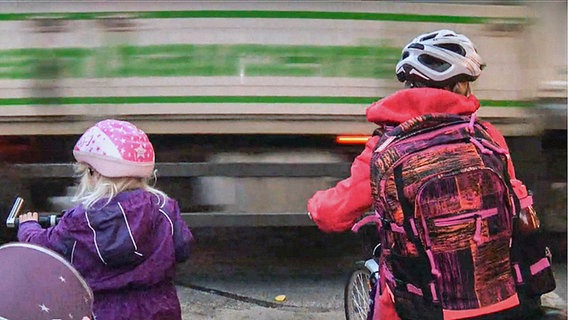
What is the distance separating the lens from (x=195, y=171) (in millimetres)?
5730

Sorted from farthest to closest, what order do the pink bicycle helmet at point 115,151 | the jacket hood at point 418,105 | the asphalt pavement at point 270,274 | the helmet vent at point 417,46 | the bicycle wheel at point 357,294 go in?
the asphalt pavement at point 270,274
the bicycle wheel at point 357,294
the pink bicycle helmet at point 115,151
the helmet vent at point 417,46
the jacket hood at point 418,105

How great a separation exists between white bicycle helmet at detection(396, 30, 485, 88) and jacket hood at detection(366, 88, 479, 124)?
0.05 metres

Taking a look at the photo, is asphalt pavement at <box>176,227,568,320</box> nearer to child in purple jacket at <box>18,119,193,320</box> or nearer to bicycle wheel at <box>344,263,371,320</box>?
bicycle wheel at <box>344,263,371,320</box>

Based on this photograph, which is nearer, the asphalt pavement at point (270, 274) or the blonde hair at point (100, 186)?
the blonde hair at point (100, 186)

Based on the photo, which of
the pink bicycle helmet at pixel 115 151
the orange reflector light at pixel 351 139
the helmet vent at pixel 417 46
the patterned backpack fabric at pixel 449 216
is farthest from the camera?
the orange reflector light at pixel 351 139

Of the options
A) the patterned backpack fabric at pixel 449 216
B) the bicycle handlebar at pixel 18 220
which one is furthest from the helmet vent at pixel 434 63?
the bicycle handlebar at pixel 18 220

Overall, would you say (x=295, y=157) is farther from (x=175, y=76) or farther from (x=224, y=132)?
(x=175, y=76)

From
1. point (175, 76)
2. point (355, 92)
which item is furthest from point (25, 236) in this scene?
point (355, 92)

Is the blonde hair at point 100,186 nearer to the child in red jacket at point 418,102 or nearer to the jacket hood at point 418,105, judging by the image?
the child in red jacket at point 418,102

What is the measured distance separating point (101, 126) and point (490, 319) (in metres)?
1.44

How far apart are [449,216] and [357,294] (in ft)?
6.66

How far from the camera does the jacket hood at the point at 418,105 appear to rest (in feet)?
8.52

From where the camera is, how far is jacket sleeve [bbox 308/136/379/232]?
8.57 ft

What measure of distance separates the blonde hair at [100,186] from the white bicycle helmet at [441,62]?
38.7 inches
